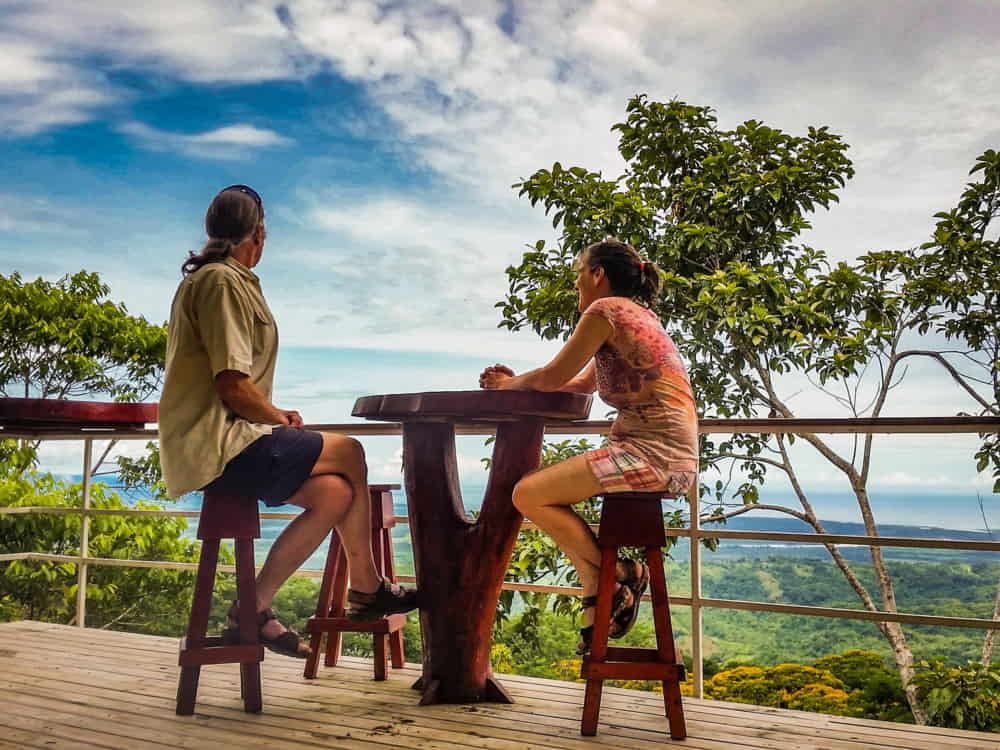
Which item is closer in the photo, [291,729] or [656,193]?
[291,729]

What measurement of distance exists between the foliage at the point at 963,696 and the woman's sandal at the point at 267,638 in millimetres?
4871

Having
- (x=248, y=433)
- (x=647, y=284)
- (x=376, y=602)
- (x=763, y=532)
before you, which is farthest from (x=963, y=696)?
(x=248, y=433)

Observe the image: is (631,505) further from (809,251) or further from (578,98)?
(578,98)

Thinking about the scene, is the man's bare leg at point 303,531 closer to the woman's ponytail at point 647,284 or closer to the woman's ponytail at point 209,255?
the woman's ponytail at point 209,255

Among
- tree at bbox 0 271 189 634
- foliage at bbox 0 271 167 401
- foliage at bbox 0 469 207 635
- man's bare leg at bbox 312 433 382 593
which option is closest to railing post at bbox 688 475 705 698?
man's bare leg at bbox 312 433 382 593

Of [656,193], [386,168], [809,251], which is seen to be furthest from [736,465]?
[386,168]

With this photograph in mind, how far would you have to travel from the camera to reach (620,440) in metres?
2.25

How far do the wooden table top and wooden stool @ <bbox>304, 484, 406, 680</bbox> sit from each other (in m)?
0.43

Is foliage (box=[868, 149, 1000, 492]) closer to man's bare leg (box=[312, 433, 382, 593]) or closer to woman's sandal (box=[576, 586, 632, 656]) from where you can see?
woman's sandal (box=[576, 586, 632, 656])

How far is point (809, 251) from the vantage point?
666 cm

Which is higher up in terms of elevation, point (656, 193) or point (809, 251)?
point (656, 193)

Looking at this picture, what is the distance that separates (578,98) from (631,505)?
12606 mm

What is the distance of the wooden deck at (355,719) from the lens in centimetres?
210

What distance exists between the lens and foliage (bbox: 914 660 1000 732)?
18.0ft
